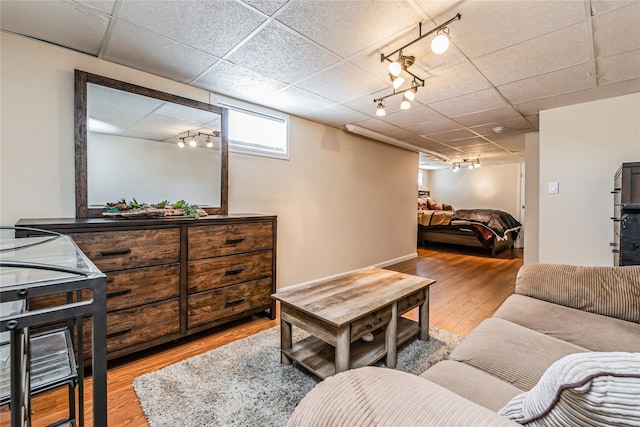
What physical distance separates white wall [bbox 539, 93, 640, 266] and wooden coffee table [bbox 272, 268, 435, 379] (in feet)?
6.61

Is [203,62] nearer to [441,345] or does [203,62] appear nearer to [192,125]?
[192,125]

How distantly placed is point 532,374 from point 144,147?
115 inches

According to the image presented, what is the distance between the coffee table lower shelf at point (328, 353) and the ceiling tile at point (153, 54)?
2.22 m

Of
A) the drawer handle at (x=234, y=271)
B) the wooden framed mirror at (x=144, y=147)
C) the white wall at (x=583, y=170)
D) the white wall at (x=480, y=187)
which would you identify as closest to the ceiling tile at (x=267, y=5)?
the wooden framed mirror at (x=144, y=147)

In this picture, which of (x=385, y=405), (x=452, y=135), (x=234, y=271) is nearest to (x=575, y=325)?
(x=385, y=405)

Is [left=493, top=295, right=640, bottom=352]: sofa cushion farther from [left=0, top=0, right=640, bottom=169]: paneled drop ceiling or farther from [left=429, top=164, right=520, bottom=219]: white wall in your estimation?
[left=429, top=164, right=520, bottom=219]: white wall

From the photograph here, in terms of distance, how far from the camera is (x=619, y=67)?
214 centimetres

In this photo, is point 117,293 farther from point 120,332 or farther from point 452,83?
point 452,83

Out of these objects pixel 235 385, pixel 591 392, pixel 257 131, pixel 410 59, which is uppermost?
pixel 410 59

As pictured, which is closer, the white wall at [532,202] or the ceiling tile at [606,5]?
the ceiling tile at [606,5]

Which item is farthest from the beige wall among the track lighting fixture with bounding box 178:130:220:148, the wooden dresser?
the wooden dresser

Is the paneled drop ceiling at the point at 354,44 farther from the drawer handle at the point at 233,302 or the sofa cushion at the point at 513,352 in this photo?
the drawer handle at the point at 233,302

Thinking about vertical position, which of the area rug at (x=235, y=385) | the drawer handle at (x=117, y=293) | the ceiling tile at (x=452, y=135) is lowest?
the area rug at (x=235, y=385)

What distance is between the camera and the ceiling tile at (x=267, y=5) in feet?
4.90
